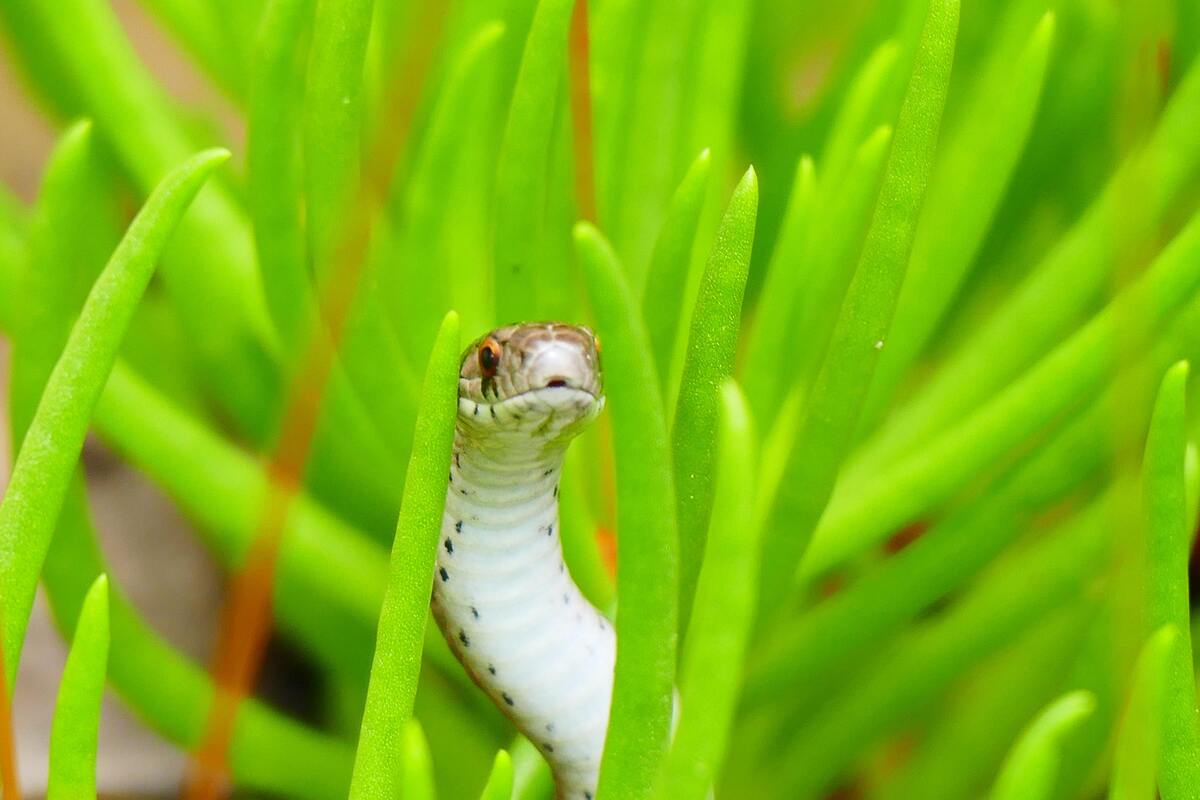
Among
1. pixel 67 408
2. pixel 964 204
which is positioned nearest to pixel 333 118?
pixel 67 408

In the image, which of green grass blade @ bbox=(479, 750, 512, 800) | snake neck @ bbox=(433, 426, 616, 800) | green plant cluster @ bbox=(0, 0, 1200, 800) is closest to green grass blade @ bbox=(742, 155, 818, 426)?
green plant cluster @ bbox=(0, 0, 1200, 800)

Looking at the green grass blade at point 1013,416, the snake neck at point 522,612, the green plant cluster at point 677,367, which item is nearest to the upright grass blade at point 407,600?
the green plant cluster at point 677,367

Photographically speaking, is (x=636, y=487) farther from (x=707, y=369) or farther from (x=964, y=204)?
(x=964, y=204)

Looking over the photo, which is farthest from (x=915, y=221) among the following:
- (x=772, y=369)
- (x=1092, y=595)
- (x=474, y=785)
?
(x=474, y=785)

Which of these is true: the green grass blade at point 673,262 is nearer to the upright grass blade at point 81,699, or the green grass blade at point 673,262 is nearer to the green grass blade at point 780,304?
the green grass blade at point 780,304

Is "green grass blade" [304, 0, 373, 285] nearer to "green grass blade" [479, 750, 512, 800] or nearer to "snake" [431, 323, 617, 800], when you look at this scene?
"snake" [431, 323, 617, 800]

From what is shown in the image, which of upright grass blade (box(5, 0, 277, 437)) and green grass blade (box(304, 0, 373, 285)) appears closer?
green grass blade (box(304, 0, 373, 285))

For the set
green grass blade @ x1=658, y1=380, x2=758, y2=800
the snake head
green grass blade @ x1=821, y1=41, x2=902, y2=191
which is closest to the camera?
green grass blade @ x1=658, y1=380, x2=758, y2=800
